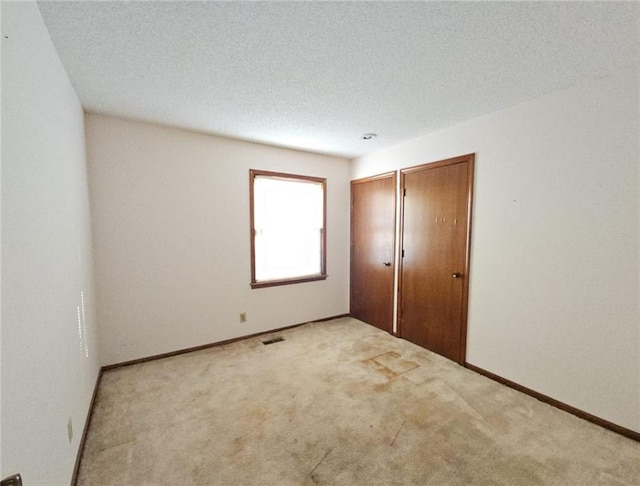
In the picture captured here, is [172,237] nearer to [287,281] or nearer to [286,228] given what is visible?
[286,228]

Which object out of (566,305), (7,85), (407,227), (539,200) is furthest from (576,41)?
(7,85)

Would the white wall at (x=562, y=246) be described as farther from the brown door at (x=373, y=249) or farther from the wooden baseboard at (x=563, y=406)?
the brown door at (x=373, y=249)

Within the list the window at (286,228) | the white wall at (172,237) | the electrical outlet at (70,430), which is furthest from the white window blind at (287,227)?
the electrical outlet at (70,430)

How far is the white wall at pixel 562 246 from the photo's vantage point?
1979 millimetres

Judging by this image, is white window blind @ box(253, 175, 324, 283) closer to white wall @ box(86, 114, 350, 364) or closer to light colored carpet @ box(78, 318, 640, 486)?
white wall @ box(86, 114, 350, 364)

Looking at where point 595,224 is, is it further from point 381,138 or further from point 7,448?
point 7,448

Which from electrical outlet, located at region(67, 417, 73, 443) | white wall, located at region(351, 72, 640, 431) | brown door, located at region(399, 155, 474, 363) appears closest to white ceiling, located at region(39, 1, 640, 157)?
white wall, located at region(351, 72, 640, 431)

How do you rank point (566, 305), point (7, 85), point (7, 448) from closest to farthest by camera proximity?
point (7, 448), point (7, 85), point (566, 305)

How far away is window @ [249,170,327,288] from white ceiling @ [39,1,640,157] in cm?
118

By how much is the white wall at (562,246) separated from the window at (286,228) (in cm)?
207

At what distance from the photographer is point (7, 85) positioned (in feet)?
3.50

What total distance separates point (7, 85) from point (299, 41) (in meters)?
1.35

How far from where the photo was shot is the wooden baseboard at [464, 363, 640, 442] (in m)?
1.97

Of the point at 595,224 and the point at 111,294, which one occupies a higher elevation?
the point at 595,224
